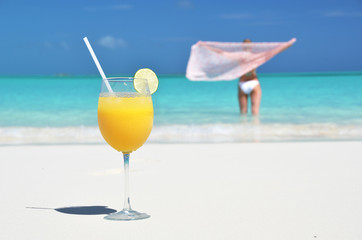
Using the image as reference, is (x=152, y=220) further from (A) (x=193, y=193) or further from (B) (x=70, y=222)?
(A) (x=193, y=193)

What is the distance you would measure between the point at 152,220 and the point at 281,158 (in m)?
1.89

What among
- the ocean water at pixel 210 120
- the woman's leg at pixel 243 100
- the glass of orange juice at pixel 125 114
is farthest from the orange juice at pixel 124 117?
the woman's leg at pixel 243 100

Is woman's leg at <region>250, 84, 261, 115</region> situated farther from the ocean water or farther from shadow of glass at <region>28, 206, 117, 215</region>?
shadow of glass at <region>28, 206, 117, 215</region>

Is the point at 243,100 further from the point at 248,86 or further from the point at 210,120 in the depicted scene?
the point at 210,120

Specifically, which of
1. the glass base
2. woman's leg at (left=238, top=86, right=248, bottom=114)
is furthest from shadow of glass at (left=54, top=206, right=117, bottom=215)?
woman's leg at (left=238, top=86, right=248, bottom=114)

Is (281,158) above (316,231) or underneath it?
above

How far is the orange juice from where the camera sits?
2.09 m

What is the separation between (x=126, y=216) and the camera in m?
2.17

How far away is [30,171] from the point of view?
133 inches

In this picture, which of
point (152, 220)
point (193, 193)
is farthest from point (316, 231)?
point (193, 193)

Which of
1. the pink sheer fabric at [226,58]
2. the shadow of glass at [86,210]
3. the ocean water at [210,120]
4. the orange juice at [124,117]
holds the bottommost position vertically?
the shadow of glass at [86,210]

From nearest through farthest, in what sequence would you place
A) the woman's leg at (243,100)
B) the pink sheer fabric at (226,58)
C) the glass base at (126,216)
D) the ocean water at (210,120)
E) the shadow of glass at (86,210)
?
the glass base at (126,216) < the shadow of glass at (86,210) < the ocean water at (210,120) < the pink sheer fabric at (226,58) < the woman's leg at (243,100)

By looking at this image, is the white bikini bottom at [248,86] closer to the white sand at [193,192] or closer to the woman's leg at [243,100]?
the woman's leg at [243,100]

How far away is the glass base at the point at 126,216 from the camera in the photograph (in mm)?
2154
